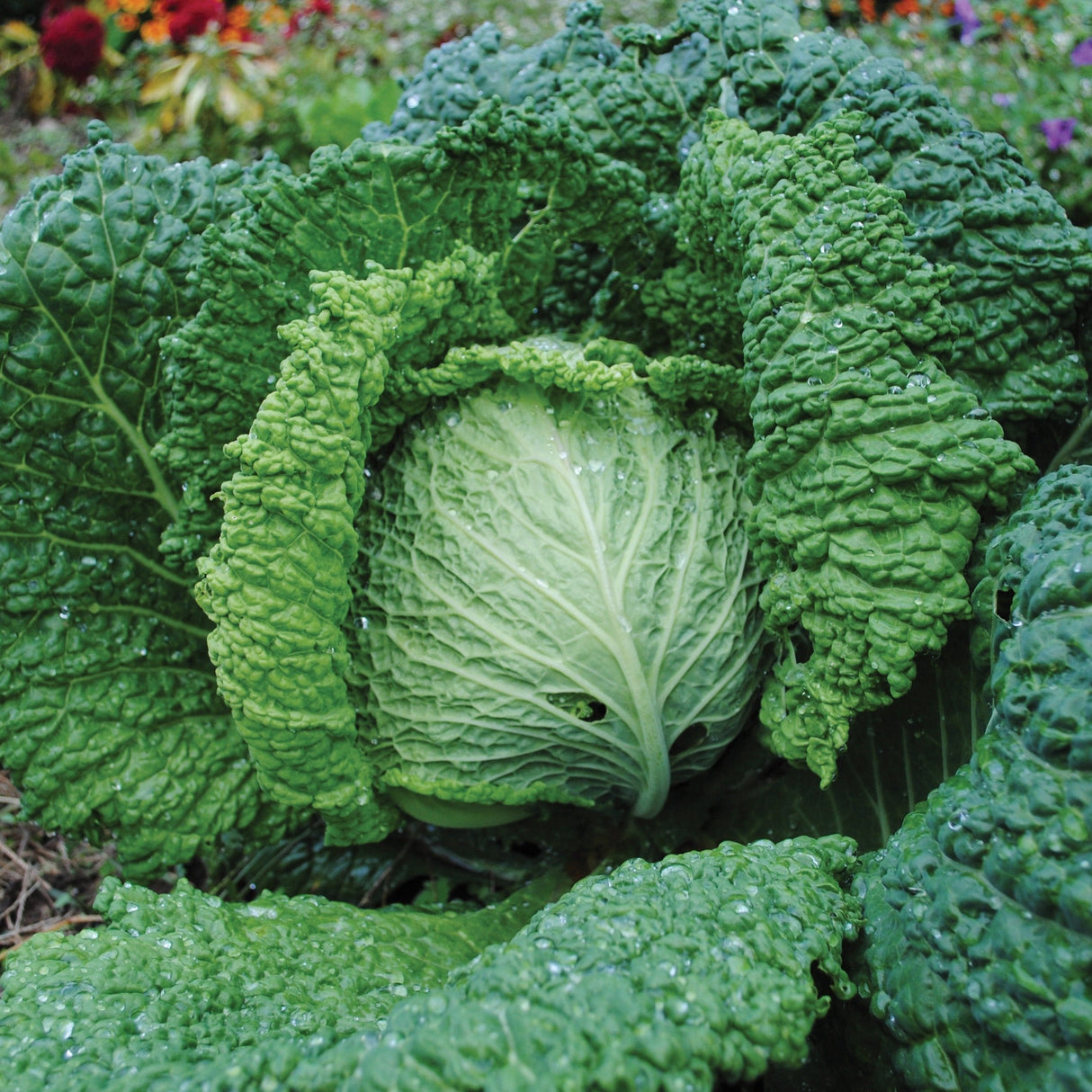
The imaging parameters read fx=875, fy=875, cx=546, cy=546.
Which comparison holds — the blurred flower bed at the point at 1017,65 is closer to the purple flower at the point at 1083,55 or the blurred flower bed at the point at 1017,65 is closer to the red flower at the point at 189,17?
the purple flower at the point at 1083,55

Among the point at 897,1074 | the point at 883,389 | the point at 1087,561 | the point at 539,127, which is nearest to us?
the point at 1087,561

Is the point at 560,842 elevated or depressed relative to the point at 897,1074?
depressed

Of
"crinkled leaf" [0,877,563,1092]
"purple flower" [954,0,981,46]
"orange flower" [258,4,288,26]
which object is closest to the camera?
A: "crinkled leaf" [0,877,563,1092]

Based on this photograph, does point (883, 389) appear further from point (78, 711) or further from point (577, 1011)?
point (78, 711)

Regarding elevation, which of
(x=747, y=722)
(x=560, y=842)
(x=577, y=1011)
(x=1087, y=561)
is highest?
(x=1087, y=561)

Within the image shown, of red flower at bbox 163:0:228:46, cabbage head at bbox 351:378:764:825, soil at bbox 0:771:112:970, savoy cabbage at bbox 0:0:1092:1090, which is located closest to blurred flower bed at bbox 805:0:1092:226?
savoy cabbage at bbox 0:0:1092:1090

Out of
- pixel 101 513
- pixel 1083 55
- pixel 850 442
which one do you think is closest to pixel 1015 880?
pixel 850 442

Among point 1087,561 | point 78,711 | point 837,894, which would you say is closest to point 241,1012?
point 78,711

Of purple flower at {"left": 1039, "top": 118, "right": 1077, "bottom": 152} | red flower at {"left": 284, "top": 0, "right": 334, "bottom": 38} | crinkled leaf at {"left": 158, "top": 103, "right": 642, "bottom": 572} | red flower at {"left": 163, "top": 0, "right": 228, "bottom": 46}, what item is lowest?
purple flower at {"left": 1039, "top": 118, "right": 1077, "bottom": 152}

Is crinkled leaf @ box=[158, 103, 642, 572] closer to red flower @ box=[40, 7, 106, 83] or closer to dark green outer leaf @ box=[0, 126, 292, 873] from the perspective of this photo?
dark green outer leaf @ box=[0, 126, 292, 873]
